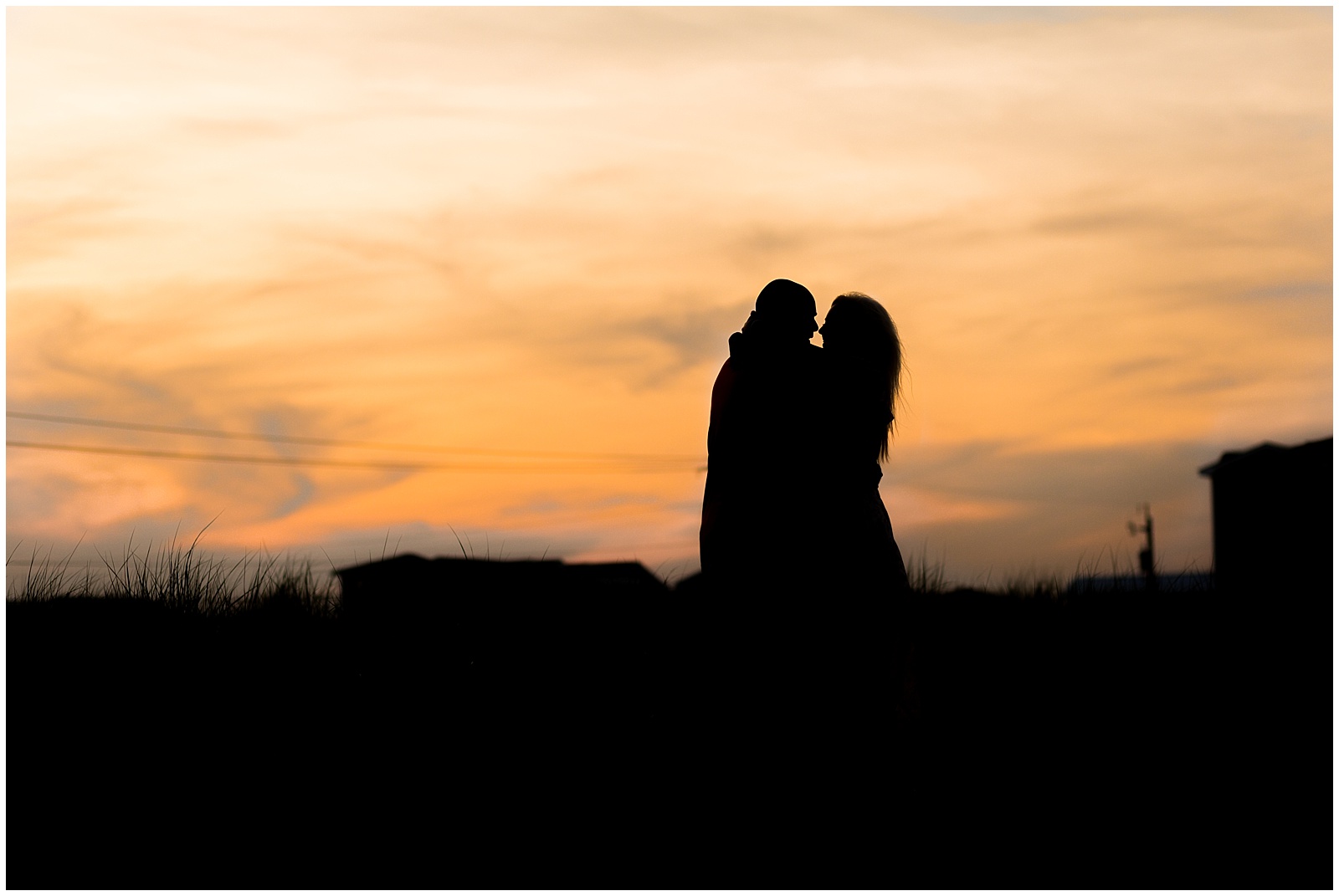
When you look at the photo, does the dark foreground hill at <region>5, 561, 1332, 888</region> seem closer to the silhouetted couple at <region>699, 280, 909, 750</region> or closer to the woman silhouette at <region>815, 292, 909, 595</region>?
the silhouetted couple at <region>699, 280, 909, 750</region>

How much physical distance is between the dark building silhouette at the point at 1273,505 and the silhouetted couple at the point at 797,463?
694 inches

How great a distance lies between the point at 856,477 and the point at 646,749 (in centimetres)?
187

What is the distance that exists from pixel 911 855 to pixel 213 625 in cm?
434

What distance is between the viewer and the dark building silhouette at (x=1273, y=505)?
77.2ft

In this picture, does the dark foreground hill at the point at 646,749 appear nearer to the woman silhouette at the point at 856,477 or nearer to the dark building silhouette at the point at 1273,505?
the woman silhouette at the point at 856,477

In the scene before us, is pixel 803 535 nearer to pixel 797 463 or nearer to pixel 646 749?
pixel 797 463

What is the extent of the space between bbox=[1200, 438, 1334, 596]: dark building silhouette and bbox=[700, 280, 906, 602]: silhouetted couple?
57.9 ft

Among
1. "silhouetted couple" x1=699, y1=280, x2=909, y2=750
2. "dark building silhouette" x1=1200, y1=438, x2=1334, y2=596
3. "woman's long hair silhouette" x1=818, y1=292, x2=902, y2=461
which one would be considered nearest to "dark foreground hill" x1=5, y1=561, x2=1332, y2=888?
"silhouetted couple" x1=699, y1=280, x2=909, y2=750

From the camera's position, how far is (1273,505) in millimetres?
25906

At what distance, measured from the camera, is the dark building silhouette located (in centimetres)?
2352

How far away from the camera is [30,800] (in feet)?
16.4

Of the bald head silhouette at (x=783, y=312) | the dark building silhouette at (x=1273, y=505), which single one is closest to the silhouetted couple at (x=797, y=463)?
the bald head silhouette at (x=783, y=312)

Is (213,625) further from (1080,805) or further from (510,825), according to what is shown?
(1080,805)

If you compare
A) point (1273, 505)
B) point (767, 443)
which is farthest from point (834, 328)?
point (1273, 505)
